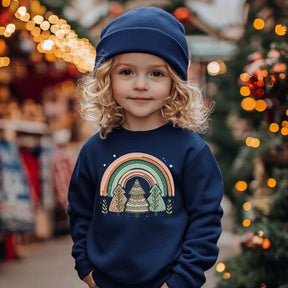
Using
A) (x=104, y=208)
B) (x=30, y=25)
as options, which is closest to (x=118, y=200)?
(x=104, y=208)

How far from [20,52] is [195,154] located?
3.48m

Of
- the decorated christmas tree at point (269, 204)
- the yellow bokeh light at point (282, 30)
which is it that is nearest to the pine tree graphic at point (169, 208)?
the decorated christmas tree at point (269, 204)

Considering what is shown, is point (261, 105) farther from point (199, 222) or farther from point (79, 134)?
point (79, 134)

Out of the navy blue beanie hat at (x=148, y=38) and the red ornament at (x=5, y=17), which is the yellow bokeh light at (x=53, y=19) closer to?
the red ornament at (x=5, y=17)

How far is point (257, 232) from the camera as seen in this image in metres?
2.69

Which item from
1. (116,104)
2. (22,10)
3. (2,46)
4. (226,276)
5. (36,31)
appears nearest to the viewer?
(116,104)

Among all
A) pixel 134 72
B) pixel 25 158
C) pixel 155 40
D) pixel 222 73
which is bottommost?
pixel 25 158

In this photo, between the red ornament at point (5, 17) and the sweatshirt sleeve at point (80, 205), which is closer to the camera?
the sweatshirt sleeve at point (80, 205)

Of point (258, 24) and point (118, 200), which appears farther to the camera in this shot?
point (258, 24)

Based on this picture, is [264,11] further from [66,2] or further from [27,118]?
[27,118]

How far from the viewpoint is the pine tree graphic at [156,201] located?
173 cm

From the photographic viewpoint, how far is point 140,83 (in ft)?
5.63

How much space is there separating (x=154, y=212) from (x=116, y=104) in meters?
0.46

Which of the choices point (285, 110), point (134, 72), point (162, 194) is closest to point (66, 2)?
point (285, 110)
